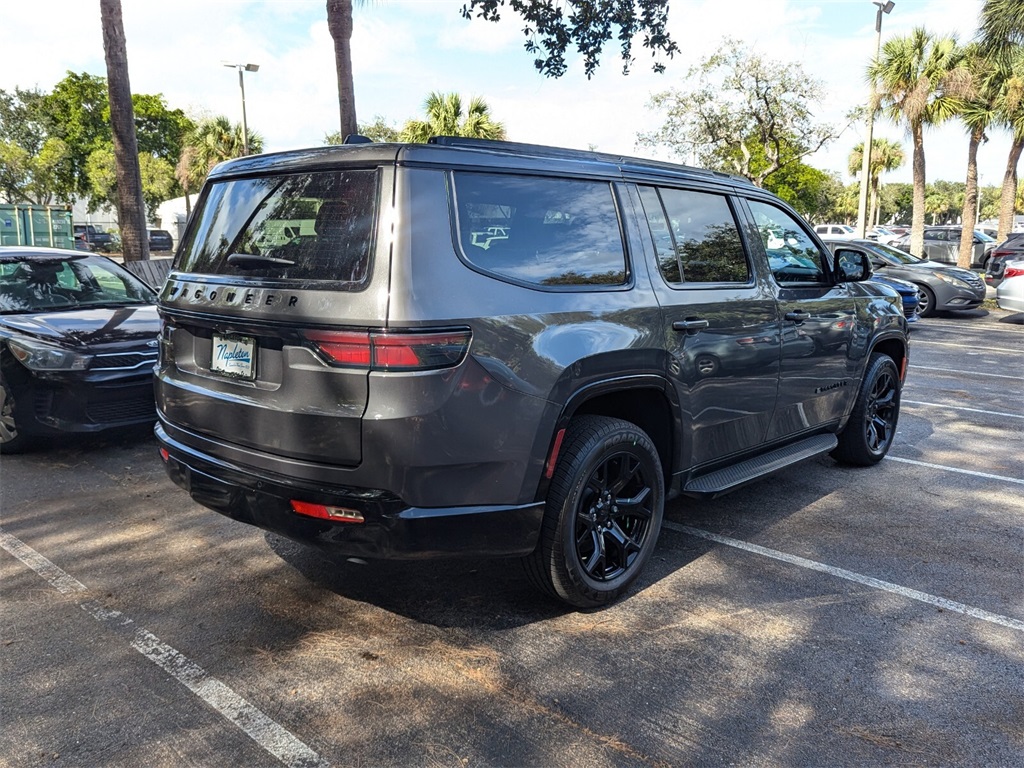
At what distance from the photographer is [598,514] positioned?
11.5 ft

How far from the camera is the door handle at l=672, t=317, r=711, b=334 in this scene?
12.1ft

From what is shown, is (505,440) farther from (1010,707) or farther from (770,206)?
(770,206)

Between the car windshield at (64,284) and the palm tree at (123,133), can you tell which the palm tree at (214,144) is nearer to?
the palm tree at (123,133)

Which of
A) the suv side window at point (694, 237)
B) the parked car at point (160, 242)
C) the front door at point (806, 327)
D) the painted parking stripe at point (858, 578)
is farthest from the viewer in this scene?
the parked car at point (160, 242)

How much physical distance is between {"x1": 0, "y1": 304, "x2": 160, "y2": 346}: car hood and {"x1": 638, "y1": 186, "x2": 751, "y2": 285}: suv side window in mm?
3628

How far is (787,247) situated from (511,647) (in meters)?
2.96

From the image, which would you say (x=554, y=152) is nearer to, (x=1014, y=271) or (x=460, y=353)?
(x=460, y=353)

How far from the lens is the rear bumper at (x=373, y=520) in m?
2.85

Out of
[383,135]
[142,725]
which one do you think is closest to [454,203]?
[142,725]

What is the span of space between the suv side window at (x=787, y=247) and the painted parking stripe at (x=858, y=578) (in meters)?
1.50

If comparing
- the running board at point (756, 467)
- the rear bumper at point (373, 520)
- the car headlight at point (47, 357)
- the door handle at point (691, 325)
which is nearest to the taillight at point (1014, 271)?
the running board at point (756, 467)

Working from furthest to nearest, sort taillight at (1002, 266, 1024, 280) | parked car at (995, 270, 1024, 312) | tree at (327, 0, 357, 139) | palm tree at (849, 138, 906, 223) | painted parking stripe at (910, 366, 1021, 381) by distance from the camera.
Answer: palm tree at (849, 138, 906, 223) < taillight at (1002, 266, 1024, 280) < parked car at (995, 270, 1024, 312) < tree at (327, 0, 357, 139) < painted parking stripe at (910, 366, 1021, 381)

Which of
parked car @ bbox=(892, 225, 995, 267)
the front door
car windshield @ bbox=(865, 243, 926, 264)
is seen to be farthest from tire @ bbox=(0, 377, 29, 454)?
parked car @ bbox=(892, 225, 995, 267)

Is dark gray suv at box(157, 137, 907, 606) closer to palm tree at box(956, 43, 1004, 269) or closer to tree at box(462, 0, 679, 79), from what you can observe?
tree at box(462, 0, 679, 79)
